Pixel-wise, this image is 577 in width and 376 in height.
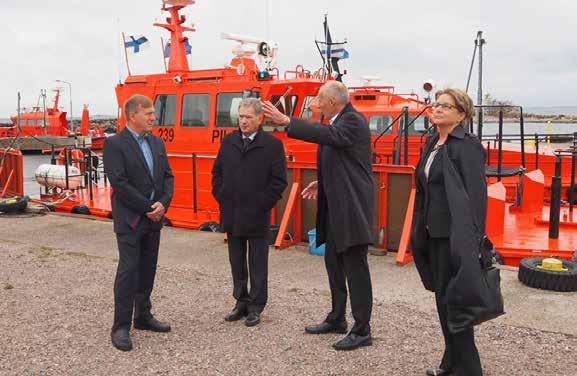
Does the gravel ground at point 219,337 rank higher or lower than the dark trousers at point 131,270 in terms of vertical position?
lower

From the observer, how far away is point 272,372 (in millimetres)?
3549

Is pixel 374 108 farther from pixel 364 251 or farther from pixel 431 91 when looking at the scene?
pixel 364 251

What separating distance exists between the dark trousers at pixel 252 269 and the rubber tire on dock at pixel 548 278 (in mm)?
2454

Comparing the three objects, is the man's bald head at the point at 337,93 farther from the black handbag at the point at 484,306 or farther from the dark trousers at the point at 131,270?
the dark trousers at the point at 131,270

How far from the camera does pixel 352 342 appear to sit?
385 cm

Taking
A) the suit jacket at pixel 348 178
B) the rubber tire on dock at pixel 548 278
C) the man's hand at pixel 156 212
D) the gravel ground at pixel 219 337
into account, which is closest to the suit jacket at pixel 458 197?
the suit jacket at pixel 348 178

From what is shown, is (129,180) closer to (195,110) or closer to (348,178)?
(348,178)

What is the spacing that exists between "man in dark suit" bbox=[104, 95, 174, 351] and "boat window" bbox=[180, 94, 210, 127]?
5.31 m

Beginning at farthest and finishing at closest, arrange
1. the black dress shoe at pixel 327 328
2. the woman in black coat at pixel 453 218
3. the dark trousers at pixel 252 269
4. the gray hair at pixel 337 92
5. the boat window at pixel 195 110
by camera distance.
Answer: the boat window at pixel 195 110 < the dark trousers at pixel 252 269 < the black dress shoe at pixel 327 328 < the gray hair at pixel 337 92 < the woman in black coat at pixel 453 218

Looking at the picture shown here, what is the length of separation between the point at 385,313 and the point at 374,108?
683 cm

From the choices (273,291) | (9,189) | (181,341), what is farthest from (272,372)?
(9,189)

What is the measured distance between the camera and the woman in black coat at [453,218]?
287 centimetres

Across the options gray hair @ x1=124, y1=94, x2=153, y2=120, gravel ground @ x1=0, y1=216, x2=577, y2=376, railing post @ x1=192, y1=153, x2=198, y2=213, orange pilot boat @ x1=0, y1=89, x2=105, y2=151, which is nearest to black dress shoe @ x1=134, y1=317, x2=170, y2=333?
gravel ground @ x1=0, y1=216, x2=577, y2=376

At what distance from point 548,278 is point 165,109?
22.0ft
